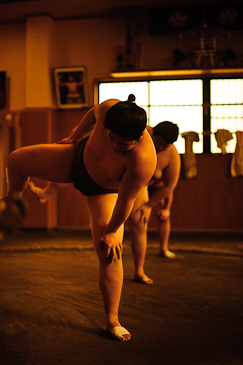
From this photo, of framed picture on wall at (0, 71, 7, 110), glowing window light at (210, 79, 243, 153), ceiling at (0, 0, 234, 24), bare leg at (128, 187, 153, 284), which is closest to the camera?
bare leg at (128, 187, 153, 284)

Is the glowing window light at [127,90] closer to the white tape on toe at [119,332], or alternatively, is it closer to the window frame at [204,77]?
the window frame at [204,77]

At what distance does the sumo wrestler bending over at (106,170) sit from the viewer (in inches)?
57.8

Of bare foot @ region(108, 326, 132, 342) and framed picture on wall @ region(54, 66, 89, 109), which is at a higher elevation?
framed picture on wall @ region(54, 66, 89, 109)

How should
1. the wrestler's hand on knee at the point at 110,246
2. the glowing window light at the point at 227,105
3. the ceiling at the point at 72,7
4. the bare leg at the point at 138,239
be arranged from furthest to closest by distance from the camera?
the glowing window light at the point at 227,105
the ceiling at the point at 72,7
the bare leg at the point at 138,239
the wrestler's hand on knee at the point at 110,246

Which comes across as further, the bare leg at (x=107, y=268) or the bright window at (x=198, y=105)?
the bright window at (x=198, y=105)

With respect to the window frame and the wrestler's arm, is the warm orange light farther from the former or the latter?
the wrestler's arm

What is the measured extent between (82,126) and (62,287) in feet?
3.58

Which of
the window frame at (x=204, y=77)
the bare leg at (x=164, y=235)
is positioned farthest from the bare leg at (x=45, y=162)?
the window frame at (x=204, y=77)

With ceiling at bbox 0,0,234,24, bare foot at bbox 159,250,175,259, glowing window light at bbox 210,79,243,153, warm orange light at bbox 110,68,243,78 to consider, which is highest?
ceiling at bbox 0,0,234,24

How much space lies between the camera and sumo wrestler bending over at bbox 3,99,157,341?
147 centimetres

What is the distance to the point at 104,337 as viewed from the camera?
1718mm

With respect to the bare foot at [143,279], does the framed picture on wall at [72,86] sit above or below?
above

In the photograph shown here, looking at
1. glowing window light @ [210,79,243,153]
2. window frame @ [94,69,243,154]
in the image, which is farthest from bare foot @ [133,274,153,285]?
glowing window light @ [210,79,243,153]

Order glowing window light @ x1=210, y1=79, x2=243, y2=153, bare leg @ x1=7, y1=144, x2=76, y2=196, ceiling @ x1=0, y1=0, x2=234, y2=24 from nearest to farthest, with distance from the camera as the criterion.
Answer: bare leg @ x1=7, y1=144, x2=76, y2=196
ceiling @ x1=0, y1=0, x2=234, y2=24
glowing window light @ x1=210, y1=79, x2=243, y2=153
